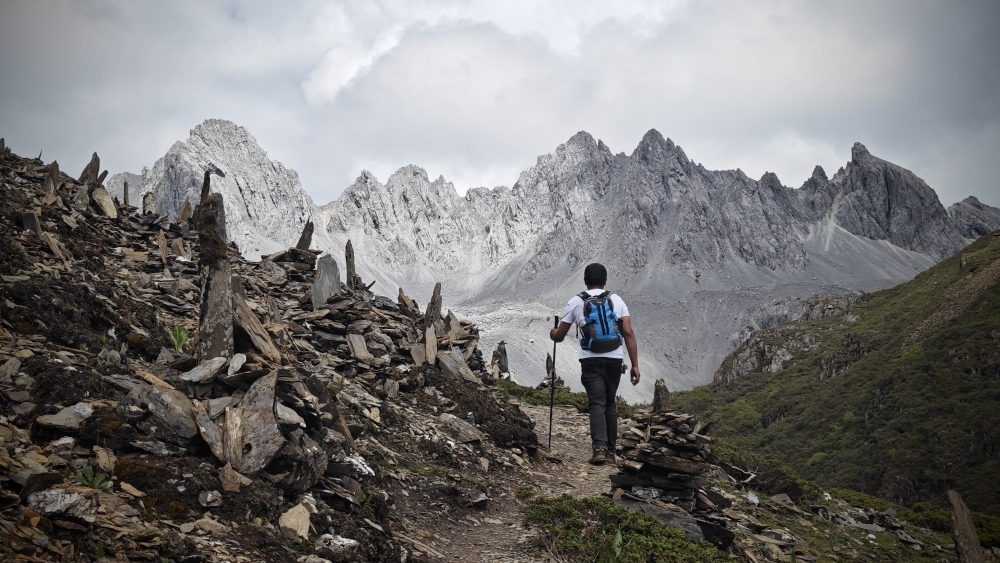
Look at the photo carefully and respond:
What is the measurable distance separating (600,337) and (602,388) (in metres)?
0.89

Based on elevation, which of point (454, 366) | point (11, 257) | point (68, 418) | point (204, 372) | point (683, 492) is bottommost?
point (683, 492)

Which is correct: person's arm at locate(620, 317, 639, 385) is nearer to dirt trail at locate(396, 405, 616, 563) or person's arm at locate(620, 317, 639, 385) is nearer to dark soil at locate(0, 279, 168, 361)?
dirt trail at locate(396, 405, 616, 563)

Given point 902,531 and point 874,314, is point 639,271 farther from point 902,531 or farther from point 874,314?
point 902,531

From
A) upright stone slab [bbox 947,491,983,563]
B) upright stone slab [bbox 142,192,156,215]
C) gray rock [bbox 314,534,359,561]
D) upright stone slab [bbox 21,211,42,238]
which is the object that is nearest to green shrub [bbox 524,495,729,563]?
gray rock [bbox 314,534,359,561]

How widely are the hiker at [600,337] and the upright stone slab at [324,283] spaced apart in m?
8.54

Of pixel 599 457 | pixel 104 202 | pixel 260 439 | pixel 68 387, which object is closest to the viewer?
pixel 68 387

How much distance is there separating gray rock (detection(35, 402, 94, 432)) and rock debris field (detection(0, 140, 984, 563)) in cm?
2

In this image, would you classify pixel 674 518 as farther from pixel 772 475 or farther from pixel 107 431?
pixel 772 475

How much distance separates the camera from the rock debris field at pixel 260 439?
4.57m

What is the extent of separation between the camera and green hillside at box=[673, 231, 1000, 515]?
47.5 m

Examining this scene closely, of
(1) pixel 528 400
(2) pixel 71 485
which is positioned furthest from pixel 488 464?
(1) pixel 528 400

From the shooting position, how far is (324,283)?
1609 cm

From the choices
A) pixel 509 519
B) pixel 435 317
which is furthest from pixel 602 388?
pixel 435 317

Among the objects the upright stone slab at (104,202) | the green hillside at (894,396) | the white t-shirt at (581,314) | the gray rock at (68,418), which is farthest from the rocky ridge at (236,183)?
the gray rock at (68,418)
